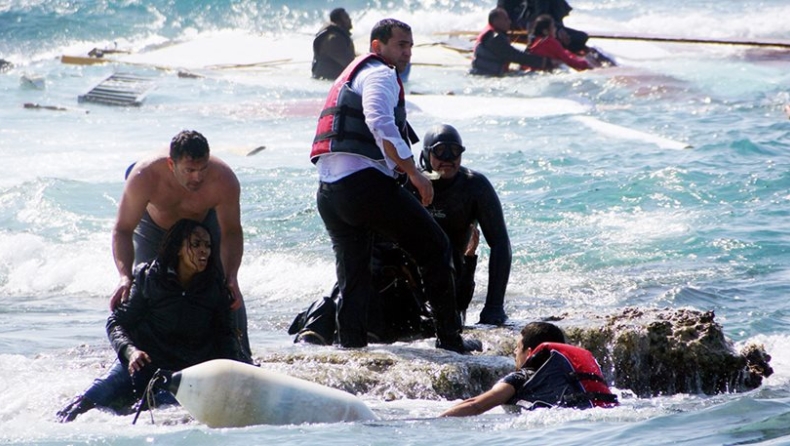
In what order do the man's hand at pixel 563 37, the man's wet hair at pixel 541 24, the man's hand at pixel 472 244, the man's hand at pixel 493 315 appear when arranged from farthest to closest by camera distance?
1. the man's hand at pixel 563 37
2. the man's wet hair at pixel 541 24
3. the man's hand at pixel 472 244
4. the man's hand at pixel 493 315

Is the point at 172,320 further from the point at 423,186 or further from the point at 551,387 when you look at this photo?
the point at 551,387

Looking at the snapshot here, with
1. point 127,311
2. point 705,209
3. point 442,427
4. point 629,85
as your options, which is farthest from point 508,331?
point 629,85

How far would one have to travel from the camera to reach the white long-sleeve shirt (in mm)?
6504

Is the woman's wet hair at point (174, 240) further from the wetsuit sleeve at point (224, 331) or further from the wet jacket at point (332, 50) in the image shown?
the wet jacket at point (332, 50)

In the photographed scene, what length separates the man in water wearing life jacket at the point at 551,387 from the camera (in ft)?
Answer: 19.1

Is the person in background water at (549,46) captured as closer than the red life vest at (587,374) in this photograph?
No

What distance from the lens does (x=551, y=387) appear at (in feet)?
19.2

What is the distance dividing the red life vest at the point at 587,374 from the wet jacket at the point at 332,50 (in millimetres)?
14071

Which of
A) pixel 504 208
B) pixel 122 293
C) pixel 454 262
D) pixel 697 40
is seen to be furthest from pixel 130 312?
pixel 697 40

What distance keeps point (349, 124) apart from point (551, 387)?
5.66ft

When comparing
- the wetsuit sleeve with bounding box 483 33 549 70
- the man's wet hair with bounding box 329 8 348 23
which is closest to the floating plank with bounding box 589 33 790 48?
the wetsuit sleeve with bounding box 483 33 549 70

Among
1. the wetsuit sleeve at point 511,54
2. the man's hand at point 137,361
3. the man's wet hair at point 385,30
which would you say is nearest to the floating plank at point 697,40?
the wetsuit sleeve at point 511,54

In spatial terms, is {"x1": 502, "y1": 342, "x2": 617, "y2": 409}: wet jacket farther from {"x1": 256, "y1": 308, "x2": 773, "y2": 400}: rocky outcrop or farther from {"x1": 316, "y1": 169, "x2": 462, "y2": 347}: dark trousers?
{"x1": 316, "y1": 169, "x2": 462, "y2": 347}: dark trousers

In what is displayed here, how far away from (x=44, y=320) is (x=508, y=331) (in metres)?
3.45
